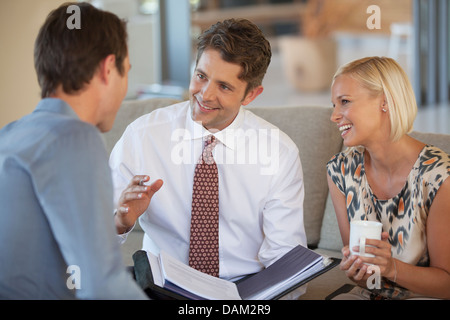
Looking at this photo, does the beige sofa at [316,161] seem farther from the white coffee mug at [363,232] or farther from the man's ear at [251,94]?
the white coffee mug at [363,232]

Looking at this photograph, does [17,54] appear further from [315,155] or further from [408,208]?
[408,208]

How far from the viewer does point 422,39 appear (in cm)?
709

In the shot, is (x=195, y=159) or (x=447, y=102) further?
(x=447, y=102)

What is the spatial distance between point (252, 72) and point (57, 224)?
0.99 metres

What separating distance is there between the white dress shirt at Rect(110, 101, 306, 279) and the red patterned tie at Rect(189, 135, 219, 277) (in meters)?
0.03

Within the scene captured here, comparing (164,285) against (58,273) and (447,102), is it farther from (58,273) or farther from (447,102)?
(447,102)

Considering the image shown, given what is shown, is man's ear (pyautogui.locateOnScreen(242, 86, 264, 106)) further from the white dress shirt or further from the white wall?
the white wall

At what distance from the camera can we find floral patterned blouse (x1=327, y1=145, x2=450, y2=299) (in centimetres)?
166

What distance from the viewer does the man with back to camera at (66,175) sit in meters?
1.06

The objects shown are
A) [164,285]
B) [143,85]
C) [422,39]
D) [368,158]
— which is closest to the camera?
[164,285]

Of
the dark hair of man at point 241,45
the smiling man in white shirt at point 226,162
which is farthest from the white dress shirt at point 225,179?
the dark hair of man at point 241,45

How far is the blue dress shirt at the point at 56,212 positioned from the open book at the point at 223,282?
252 mm

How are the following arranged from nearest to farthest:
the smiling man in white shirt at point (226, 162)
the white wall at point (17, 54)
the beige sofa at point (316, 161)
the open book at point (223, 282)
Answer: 1. the open book at point (223, 282)
2. the smiling man in white shirt at point (226, 162)
3. the beige sofa at point (316, 161)
4. the white wall at point (17, 54)
